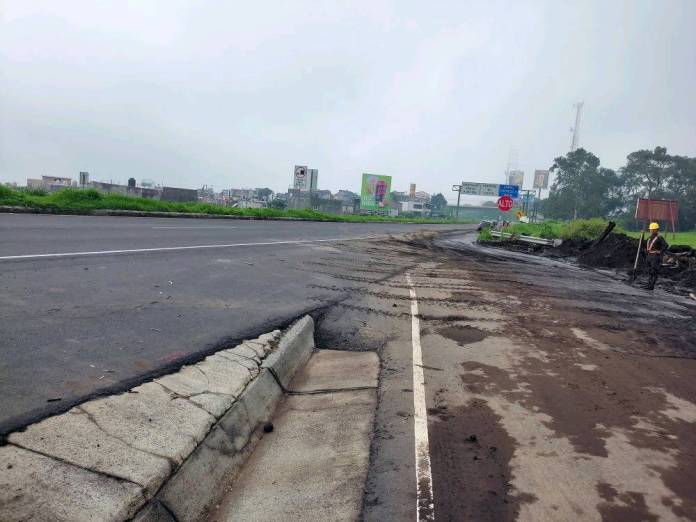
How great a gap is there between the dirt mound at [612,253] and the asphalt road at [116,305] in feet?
42.8

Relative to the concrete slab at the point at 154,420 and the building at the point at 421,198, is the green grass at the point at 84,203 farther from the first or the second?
the building at the point at 421,198

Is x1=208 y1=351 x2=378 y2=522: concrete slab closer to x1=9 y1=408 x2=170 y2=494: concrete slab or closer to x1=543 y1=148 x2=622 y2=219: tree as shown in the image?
x1=9 y1=408 x2=170 y2=494: concrete slab

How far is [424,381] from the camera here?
5.05 m

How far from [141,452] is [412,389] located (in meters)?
2.60

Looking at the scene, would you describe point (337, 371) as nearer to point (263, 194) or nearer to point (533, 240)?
point (533, 240)

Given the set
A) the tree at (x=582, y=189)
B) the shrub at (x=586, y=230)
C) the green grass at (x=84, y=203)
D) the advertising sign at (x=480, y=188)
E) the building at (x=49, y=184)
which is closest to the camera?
the green grass at (x=84, y=203)

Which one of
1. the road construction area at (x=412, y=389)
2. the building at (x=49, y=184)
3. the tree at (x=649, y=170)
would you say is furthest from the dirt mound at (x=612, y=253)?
the tree at (x=649, y=170)

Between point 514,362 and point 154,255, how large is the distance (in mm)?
7139

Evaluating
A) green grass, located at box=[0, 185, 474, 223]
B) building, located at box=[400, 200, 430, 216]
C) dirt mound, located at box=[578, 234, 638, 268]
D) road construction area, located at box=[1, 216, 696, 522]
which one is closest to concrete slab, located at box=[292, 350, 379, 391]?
road construction area, located at box=[1, 216, 696, 522]

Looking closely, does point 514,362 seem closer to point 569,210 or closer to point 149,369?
point 149,369

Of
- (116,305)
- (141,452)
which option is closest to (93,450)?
(141,452)

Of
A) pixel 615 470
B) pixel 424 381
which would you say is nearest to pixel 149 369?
pixel 424 381

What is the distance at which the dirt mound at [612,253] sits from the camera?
65.8ft

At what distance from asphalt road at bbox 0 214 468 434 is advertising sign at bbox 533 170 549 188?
81.4m
